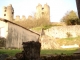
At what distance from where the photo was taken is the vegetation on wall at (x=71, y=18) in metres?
54.6

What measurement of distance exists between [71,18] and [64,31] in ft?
26.1

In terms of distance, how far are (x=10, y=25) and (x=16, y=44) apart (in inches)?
125

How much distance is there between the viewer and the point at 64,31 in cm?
4784

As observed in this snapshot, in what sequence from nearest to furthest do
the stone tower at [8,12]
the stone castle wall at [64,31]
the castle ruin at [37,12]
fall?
1. the stone castle wall at [64,31]
2. the castle ruin at [37,12]
3. the stone tower at [8,12]

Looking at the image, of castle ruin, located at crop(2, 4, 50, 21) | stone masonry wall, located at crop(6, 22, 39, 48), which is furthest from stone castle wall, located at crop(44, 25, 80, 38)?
castle ruin, located at crop(2, 4, 50, 21)

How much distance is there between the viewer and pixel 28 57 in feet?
21.7

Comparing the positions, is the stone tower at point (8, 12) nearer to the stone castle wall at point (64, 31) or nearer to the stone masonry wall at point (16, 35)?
the stone castle wall at point (64, 31)

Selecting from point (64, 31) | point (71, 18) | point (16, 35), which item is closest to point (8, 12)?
point (71, 18)

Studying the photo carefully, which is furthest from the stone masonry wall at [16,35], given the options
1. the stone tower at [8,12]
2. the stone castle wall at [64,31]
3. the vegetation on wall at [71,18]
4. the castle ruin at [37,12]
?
the stone tower at [8,12]

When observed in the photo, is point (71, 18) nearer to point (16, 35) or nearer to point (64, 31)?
point (64, 31)

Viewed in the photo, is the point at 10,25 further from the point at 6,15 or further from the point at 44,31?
the point at 6,15

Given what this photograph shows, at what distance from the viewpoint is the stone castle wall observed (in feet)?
155

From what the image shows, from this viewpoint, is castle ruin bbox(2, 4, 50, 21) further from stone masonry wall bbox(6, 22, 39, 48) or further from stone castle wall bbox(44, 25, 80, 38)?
stone masonry wall bbox(6, 22, 39, 48)

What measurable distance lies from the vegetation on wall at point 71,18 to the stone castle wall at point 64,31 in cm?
678
